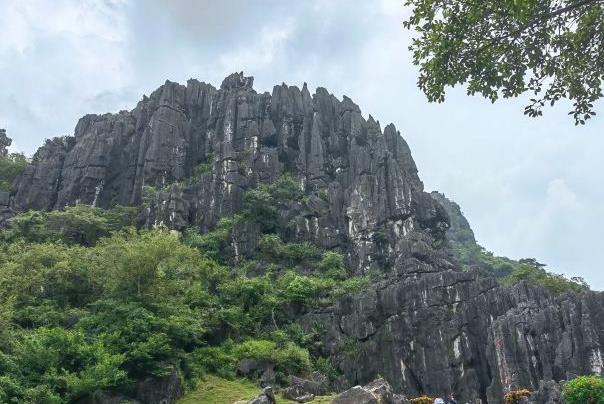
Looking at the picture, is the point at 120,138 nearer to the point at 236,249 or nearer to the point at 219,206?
the point at 219,206

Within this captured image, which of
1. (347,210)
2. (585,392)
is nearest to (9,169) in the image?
(347,210)

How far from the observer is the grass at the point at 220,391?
998 inches

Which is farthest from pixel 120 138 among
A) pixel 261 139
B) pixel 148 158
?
pixel 261 139

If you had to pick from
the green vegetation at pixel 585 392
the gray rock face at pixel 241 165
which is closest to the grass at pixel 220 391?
the green vegetation at pixel 585 392

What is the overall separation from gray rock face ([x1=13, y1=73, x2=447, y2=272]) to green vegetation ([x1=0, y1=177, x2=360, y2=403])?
714cm

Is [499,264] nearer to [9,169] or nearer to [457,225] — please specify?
[457,225]

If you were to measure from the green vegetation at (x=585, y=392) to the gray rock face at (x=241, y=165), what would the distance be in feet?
90.1

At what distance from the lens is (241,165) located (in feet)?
198

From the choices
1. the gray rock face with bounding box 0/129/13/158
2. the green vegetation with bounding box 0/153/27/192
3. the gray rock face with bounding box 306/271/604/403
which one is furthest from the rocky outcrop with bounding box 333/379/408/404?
the gray rock face with bounding box 0/129/13/158

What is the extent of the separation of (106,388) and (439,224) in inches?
1651

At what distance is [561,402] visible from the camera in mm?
20547

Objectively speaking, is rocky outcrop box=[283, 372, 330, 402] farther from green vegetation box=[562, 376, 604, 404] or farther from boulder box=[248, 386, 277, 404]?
green vegetation box=[562, 376, 604, 404]

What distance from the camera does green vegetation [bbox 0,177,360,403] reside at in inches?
883

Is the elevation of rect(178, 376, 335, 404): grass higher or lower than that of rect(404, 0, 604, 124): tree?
lower
